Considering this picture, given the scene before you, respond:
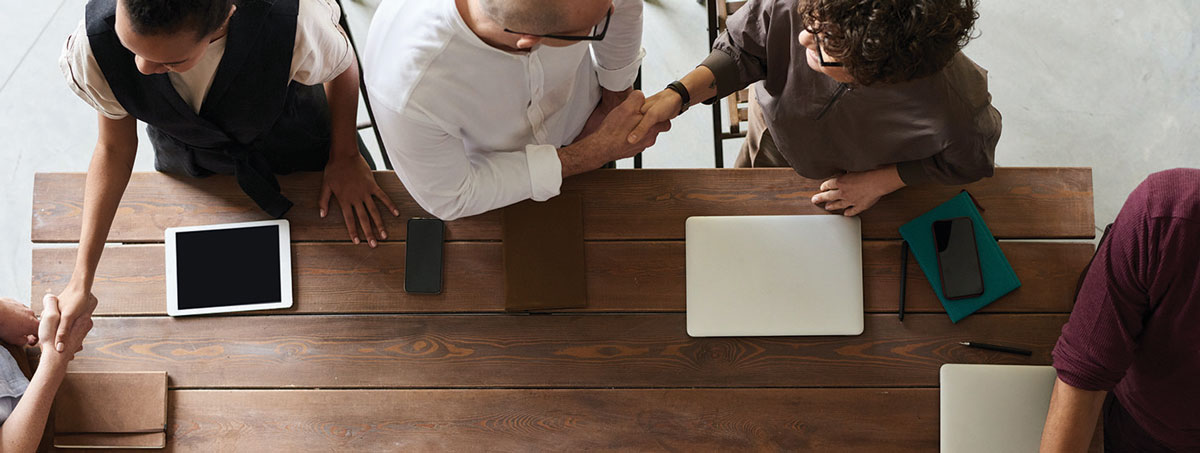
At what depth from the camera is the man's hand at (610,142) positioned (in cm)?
166

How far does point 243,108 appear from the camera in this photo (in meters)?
1.56

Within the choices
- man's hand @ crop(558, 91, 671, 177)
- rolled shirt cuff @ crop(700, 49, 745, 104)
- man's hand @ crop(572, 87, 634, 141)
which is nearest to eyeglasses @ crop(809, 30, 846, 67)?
rolled shirt cuff @ crop(700, 49, 745, 104)

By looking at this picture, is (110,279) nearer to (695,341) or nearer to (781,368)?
(695,341)

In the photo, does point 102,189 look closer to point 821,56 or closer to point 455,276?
point 455,276

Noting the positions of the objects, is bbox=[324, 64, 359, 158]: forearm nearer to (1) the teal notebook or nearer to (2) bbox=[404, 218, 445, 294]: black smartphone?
(2) bbox=[404, 218, 445, 294]: black smartphone

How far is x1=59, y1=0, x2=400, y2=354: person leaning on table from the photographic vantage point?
51.9 inches

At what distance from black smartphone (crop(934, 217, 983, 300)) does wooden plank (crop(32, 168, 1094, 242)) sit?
0.07 metres

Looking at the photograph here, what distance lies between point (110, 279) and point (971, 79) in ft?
6.76

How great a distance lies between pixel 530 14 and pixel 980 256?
1.32 m

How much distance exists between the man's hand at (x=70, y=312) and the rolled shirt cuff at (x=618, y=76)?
132cm

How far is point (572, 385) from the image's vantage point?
6.12 ft

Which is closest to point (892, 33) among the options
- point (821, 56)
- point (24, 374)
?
point (821, 56)

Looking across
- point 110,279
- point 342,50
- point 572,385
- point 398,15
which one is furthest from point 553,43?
point 110,279

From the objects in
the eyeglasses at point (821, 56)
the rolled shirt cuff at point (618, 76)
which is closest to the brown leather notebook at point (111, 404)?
the rolled shirt cuff at point (618, 76)
